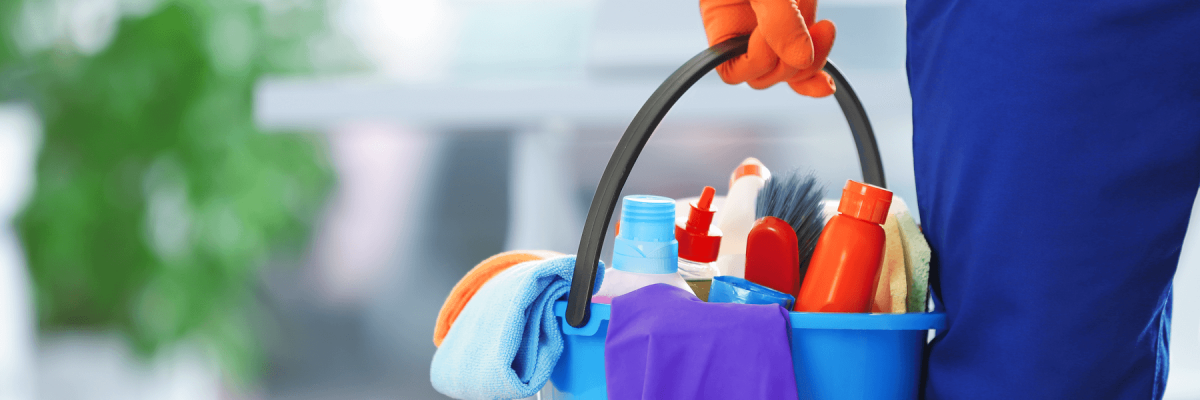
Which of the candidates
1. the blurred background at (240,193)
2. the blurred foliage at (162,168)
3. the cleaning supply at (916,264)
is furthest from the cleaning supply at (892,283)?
the blurred foliage at (162,168)

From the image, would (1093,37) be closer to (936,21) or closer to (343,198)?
(936,21)

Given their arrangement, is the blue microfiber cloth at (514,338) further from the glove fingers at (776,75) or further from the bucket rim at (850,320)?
the glove fingers at (776,75)

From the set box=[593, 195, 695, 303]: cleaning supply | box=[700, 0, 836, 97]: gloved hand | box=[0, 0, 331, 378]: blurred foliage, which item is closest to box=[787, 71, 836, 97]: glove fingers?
box=[700, 0, 836, 97]: gloved hand

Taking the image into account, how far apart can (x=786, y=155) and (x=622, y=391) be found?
0.85m

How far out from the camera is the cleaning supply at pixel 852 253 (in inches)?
11.2

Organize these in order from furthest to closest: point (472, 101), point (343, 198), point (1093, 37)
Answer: point (343, 198) < point (472, 101) < point (1093, 37)

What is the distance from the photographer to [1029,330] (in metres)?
0.26

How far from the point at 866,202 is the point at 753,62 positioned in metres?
0.08

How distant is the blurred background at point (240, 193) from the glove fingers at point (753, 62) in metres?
0.79

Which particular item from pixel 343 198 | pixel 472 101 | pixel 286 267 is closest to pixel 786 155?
pixel 472 101

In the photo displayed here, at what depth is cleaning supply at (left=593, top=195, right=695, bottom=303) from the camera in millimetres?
300

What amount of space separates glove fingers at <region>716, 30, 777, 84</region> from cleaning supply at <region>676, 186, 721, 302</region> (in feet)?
0.19

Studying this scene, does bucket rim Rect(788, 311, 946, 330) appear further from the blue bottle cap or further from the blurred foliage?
the blurred foliage

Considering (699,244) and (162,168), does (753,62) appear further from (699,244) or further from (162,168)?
(162,168)
